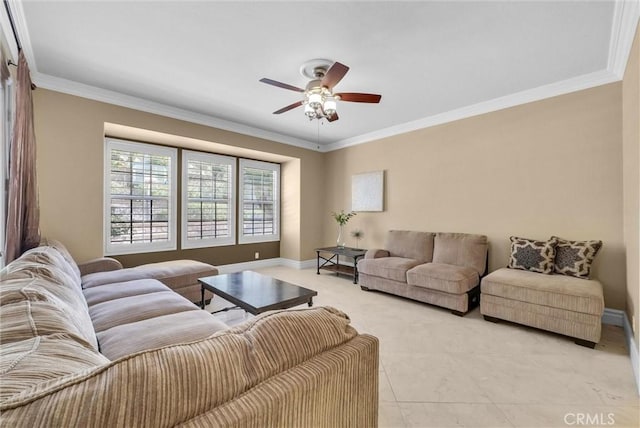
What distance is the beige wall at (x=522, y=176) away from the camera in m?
3.01

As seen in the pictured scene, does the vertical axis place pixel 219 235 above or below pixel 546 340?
above

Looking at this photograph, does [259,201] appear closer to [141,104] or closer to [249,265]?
[249,265]

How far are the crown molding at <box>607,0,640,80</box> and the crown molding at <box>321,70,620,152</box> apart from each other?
0.17m

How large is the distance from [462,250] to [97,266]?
4.50 metres

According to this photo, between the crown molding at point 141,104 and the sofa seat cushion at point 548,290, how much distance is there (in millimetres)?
4205

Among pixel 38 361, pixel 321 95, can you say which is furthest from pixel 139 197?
pixel 38 361

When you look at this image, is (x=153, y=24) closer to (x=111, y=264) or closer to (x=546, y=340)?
(x=111, y=264)

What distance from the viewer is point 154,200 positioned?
14.7 feet

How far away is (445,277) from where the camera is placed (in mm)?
3328

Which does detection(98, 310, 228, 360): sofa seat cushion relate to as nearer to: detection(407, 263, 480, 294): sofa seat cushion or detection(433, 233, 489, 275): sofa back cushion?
detection(407, 263, 480, 294): sofa seat cushion

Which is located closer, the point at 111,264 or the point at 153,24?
the point at 153,24

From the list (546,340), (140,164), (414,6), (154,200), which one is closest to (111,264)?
(154,200)

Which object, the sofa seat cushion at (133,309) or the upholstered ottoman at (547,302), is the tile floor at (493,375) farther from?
the sofa seat cushion at (133,309)

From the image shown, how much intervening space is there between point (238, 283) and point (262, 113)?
2.62m
